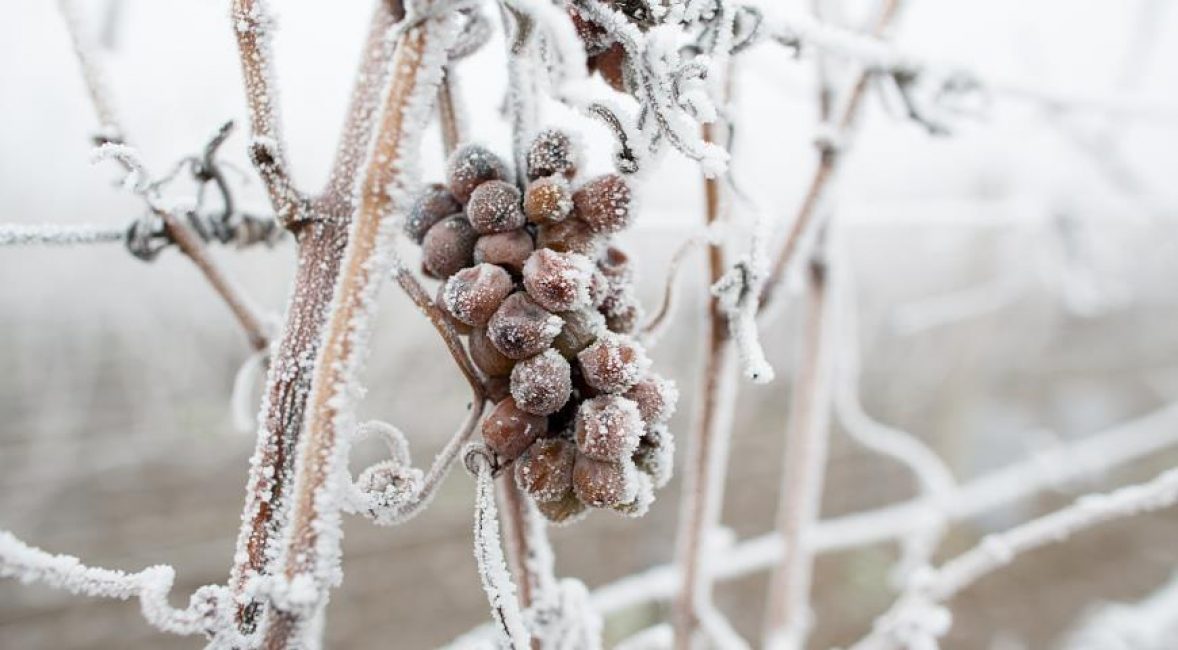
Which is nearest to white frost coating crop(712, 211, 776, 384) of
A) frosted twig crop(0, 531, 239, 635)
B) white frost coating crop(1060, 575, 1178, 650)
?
frosted twig crop(0, 531, 239, 635)

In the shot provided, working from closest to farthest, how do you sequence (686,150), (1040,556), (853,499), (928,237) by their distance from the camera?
(686,150) → (1040,556) → (853,499) → (928,237)

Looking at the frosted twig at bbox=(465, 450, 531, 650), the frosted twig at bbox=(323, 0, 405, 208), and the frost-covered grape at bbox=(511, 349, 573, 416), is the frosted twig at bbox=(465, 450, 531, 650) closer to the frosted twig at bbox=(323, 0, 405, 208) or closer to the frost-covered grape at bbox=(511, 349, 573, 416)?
the frost-covered grape at bbox=(511, 349, 573, 416)

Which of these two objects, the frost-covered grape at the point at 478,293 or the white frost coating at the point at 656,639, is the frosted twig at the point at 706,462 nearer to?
the white frost coating at the point at 656,639

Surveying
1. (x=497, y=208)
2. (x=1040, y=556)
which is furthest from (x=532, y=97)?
(x=1040, y=556)

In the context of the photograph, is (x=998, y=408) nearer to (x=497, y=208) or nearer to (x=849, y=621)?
(x=849, y=621)

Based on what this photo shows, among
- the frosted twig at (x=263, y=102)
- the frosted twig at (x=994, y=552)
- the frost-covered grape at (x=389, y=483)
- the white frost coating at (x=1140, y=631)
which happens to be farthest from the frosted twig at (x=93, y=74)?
the white frost coating at (x=1140, y=631)

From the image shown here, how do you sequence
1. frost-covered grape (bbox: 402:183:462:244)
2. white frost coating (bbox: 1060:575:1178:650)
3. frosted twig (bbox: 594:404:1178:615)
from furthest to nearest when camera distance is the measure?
white frost coating (bbox: 1060:575:1178:650) → frosted twig (bbox: 594:404:1178:615) → frost-covered grape (bbox: 402:183:462:244)
